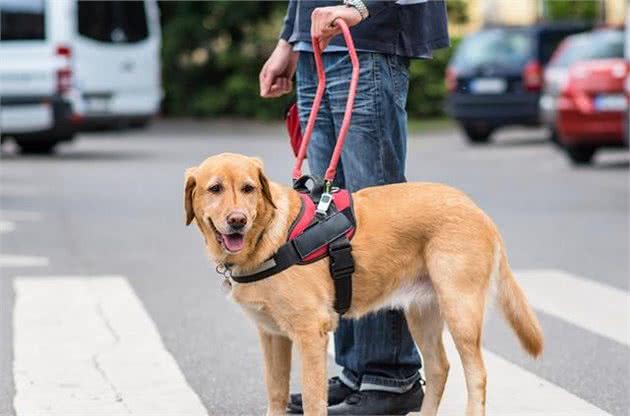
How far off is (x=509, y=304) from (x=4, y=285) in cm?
467

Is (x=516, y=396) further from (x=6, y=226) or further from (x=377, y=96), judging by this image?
(x=6, y=226)

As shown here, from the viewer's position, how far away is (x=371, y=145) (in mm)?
5762

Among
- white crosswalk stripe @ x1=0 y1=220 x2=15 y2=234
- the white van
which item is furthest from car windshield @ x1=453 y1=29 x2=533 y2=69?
white crosswalk stripe @ x1=0 y1=220 x2=15 y2=234

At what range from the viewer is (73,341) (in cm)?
745

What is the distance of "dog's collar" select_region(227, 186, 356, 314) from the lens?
16.6 feet

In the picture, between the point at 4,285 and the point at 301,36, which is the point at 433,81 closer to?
the point at 4,285

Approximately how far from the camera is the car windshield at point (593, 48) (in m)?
19.0

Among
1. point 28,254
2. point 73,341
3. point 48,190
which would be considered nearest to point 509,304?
point 73,341

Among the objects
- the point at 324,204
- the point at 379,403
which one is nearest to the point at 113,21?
the point at 379,403

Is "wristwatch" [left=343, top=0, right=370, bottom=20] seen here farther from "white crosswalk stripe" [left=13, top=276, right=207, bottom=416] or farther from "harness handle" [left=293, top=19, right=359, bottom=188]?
"white crosswalk stripe" [left=13, top=276, right=207, bottom=416]

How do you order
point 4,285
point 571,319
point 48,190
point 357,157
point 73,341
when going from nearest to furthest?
point 357,157 < point 73,341 < point 571,319 < point 4,285 < point 48,190

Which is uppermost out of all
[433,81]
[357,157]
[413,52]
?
[413,52]

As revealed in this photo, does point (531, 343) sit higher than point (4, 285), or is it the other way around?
point (531, 343)

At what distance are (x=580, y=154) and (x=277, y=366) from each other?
595 inches
